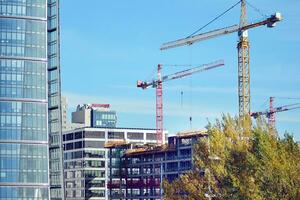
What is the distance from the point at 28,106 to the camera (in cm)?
13038

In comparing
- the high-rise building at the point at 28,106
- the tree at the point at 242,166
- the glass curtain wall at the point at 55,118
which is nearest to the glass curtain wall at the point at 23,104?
the high-rise building at the point at 28,106

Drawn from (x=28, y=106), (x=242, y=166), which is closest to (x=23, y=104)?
(x=28, y=106)

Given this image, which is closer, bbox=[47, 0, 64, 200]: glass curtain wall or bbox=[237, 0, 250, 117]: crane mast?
bbox=[47, 0, 64, 200]: glass curtain wall

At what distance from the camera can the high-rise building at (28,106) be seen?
12838cm

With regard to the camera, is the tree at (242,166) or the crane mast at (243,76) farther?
the crane mast at (243,76)

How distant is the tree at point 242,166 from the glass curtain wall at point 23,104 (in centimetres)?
5173

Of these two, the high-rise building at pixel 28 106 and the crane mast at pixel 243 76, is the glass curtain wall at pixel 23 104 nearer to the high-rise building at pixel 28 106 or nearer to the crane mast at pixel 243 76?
the high-rise building at pixel 28 106

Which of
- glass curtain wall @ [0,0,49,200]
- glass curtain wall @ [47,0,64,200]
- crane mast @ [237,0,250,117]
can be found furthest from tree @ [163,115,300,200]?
crane mast @ [237,0,250,117]

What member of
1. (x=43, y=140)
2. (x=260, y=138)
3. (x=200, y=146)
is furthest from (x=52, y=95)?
(x=260, y=138)

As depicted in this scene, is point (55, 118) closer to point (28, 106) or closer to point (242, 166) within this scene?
point (28, 106)

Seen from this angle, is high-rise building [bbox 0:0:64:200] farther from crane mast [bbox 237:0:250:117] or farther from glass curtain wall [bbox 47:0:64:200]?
crane mast [bbox 237:0:250:117]

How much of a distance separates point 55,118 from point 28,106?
680 centimetres

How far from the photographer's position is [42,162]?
130625 mm

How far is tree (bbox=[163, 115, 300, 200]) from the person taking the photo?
6788cm
